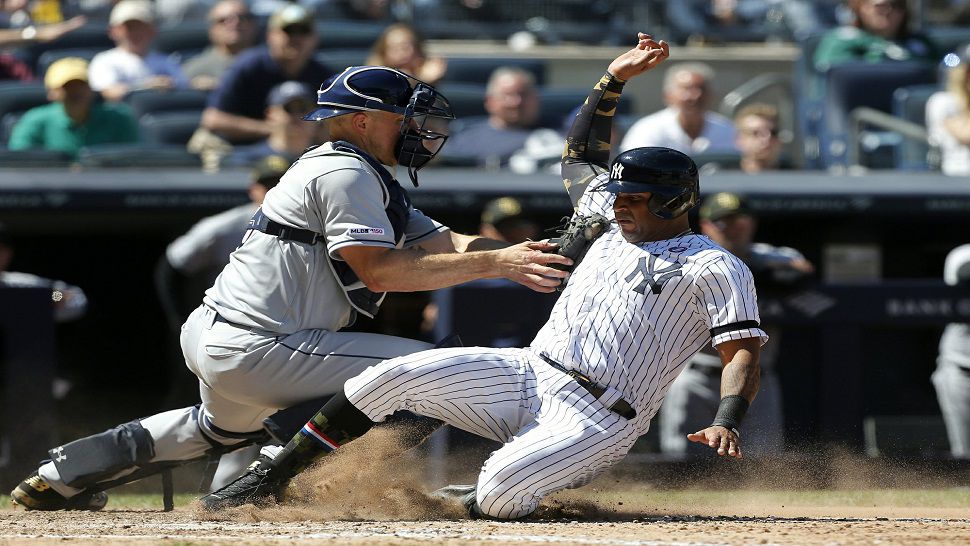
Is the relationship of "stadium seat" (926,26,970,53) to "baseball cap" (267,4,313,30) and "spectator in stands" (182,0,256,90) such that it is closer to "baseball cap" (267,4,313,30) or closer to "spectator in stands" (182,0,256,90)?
"baseball cap" (267,4,313,30)

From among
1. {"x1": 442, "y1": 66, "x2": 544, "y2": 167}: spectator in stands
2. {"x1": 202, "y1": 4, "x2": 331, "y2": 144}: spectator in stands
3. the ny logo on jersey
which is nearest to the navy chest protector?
the ny logo on jersey

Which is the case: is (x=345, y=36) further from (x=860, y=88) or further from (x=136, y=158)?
(x=860, y=88)

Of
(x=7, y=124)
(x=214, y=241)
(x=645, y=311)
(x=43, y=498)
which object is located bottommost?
(x=43, y=498)

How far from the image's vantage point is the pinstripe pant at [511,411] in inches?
154

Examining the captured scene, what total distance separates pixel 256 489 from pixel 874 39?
5.66 metres

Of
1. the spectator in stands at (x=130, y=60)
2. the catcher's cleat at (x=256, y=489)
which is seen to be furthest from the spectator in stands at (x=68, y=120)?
the catcher's cleat at (x=256, y=489)

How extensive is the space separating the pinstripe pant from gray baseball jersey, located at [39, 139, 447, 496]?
15cm

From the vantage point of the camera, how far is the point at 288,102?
22.9 feet

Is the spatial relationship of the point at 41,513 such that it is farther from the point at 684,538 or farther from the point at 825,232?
the point at 825,232

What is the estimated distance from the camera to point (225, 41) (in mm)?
8125

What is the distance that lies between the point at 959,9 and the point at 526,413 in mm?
8347

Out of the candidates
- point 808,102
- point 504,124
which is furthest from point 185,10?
point 808,102

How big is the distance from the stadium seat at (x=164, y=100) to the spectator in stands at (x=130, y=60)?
0.10 metres

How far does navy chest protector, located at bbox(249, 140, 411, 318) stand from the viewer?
3977mm
